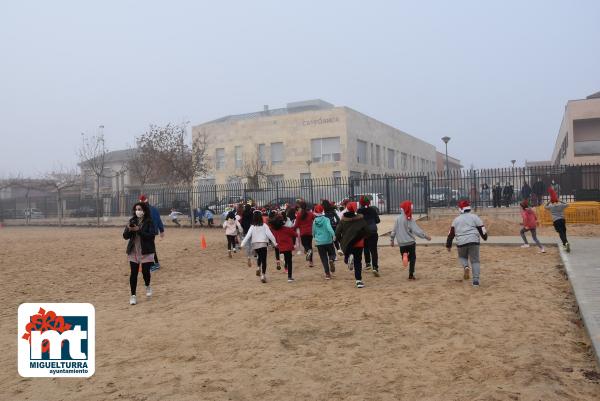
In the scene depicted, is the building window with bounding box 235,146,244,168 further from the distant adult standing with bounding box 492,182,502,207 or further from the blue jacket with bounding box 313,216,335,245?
the blue jacket with bounding box 313,216,335,245

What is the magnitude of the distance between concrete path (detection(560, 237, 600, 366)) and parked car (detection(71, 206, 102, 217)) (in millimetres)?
31637

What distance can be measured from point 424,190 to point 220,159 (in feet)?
102

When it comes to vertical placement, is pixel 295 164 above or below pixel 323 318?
above

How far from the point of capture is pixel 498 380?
4797mm

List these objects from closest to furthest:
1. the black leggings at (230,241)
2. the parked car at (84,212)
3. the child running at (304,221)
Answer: the child running at (304,221)
the black leggings at (230,241)
the parked car at (84,212)

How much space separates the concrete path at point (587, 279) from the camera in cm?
595

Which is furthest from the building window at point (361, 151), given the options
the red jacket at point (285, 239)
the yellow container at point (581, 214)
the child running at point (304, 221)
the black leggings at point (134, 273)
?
the black leggings at point (134, 273)

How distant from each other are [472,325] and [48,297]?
7.43 meters

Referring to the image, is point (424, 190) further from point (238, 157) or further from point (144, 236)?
point (238, 157)

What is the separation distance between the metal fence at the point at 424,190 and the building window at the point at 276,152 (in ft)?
57.1

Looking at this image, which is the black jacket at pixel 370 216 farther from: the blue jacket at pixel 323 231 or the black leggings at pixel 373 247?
the blue jacket at pixel 323 231

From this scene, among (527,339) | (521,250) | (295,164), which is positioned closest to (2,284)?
(527,339)

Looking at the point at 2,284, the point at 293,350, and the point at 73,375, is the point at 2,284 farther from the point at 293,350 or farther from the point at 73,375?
the point at 293,350

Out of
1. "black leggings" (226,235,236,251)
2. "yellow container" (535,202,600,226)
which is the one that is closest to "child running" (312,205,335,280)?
"black leggings" (226,235,236,251)
